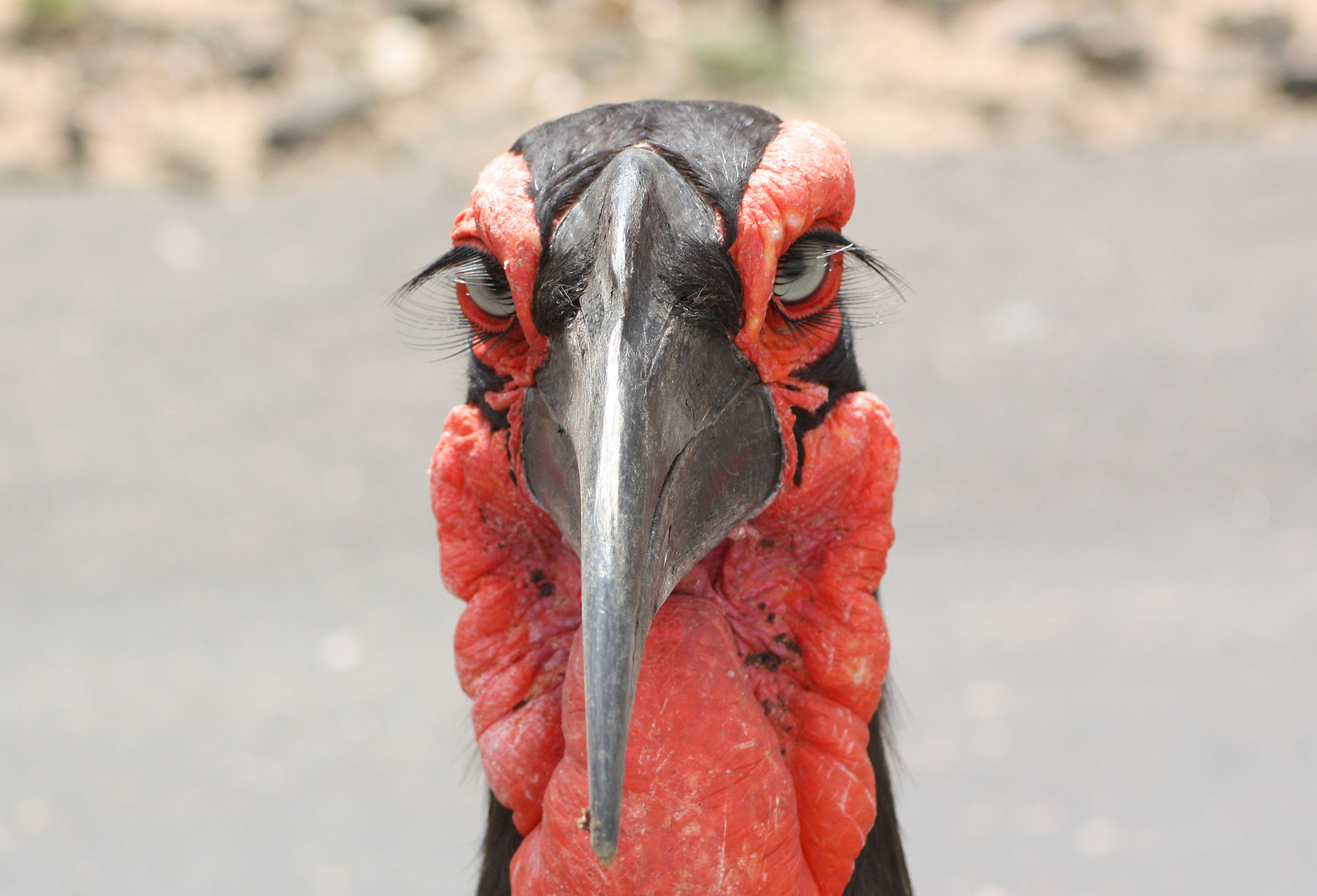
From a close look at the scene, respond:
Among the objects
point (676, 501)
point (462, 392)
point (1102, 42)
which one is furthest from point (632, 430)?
point (1102, 42)

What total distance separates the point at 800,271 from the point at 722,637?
1.73 feet

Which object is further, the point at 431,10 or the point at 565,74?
the point at 431,10

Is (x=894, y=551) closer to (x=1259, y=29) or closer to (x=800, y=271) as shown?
(x=800, y=271)

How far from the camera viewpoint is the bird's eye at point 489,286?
1.94 metres

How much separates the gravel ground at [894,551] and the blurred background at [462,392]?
0.05 ft

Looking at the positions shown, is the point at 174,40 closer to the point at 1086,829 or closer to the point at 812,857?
the point at 1086,829

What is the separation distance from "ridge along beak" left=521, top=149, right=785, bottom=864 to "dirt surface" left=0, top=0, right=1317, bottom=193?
5570mm

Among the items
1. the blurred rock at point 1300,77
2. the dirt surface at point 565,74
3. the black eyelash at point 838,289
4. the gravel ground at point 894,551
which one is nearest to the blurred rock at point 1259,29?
the dirt surface at point 565,74

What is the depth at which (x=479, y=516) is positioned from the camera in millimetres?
2104

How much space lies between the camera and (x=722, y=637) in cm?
196

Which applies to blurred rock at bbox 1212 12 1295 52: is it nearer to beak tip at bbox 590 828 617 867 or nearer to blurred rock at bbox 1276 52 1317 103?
blurred rock at bbox 1276 52 1317 103

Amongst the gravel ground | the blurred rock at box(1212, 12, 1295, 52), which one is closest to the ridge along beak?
the gravel ground

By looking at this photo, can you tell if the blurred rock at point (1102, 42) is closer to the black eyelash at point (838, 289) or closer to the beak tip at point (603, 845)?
the black eyelash at point (838, 289)

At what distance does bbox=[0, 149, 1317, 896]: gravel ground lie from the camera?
425 cm
